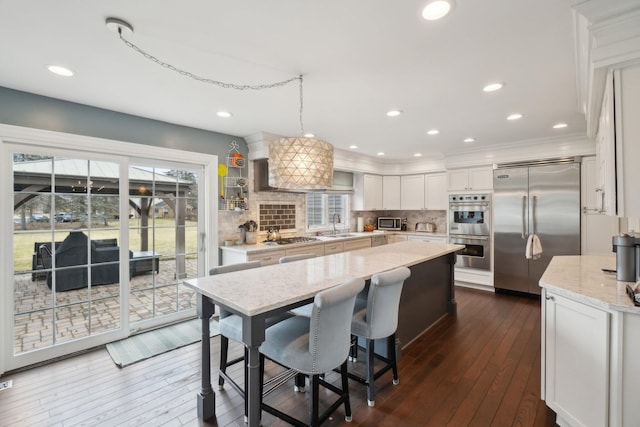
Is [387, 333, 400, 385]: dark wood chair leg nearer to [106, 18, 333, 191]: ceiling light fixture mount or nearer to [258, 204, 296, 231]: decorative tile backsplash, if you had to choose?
[106, 18, 333, 191]: ceiling light fixture mount

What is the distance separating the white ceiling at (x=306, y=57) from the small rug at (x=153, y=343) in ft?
7.95

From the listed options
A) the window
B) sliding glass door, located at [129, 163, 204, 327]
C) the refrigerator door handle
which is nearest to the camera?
sliding glass door, located at [129, 163, 204, 327]

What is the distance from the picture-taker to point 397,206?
6273mm

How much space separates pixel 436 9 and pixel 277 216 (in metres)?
3.48

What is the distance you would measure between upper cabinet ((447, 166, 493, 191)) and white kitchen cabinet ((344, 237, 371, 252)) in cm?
179

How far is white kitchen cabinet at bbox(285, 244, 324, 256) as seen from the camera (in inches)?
157

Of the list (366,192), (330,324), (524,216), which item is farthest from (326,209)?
(330,324)

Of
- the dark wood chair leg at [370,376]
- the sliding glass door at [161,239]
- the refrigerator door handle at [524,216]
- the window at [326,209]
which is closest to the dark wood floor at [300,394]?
the dark wood chair leg at [370,376]

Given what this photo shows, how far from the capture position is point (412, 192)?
6.14 metres

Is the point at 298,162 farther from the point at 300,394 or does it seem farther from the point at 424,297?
the point at 424,297

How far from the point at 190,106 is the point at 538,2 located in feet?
Result: 9.17

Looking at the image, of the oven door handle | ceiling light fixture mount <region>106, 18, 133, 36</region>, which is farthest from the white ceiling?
the oven door handle

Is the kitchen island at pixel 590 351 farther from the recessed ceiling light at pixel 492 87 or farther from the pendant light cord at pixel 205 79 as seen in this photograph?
the pendant light cord at pixel 205 79

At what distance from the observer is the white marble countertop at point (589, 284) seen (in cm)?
149
